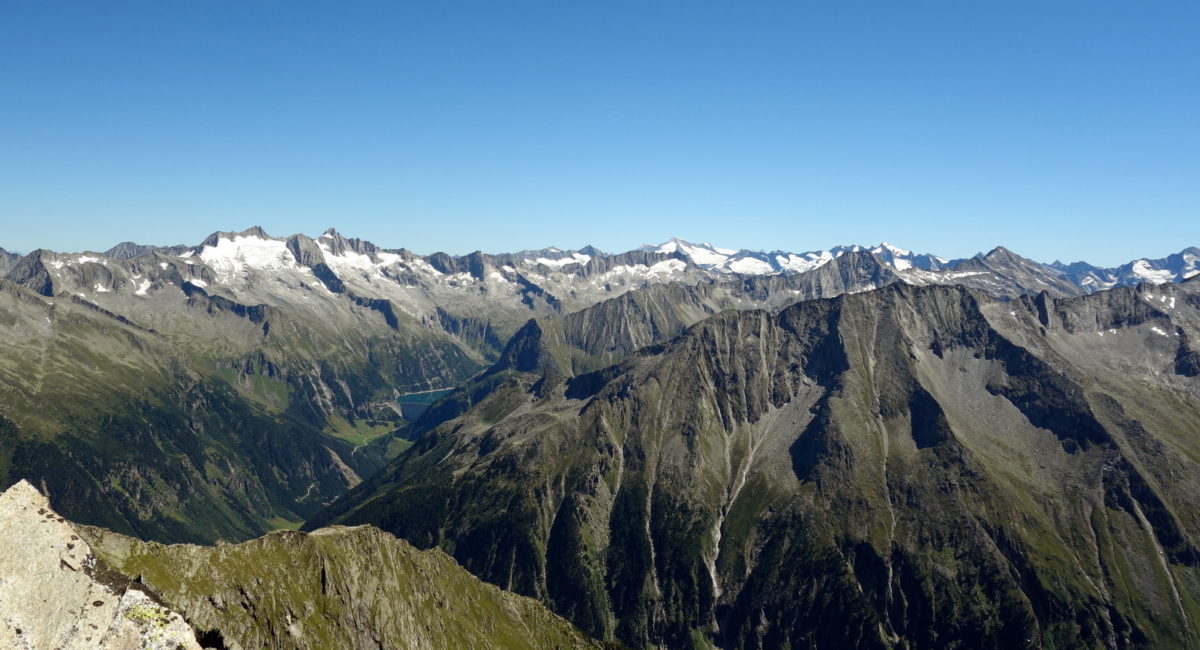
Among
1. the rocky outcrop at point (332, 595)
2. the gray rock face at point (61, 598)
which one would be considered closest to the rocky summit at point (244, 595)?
the gray rock face at point (61, 598)

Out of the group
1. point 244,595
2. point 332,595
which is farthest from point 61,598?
point 332,595

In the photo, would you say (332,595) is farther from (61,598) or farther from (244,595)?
(61,598)

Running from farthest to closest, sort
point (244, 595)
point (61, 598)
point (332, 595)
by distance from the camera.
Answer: point (332, 595) < point (244, 595) < point (61, 598)

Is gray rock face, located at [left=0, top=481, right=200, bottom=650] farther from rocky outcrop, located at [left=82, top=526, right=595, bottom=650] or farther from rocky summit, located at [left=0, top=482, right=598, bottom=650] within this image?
rocky outcrop, located at [left=82, top=526, right=595, bottom=650]

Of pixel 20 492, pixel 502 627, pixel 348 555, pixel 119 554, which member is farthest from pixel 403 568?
pixel 20 492

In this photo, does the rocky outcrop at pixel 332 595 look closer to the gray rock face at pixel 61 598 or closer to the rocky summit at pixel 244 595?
the rocky summit at pixel 244 595

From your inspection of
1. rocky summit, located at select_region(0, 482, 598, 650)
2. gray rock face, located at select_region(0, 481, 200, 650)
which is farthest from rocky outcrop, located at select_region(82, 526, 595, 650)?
gray rock face, located at select_region(0, 481, 200, 650)

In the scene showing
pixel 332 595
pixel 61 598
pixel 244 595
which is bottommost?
pixel 332 595

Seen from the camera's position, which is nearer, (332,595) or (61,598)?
(61,598)
